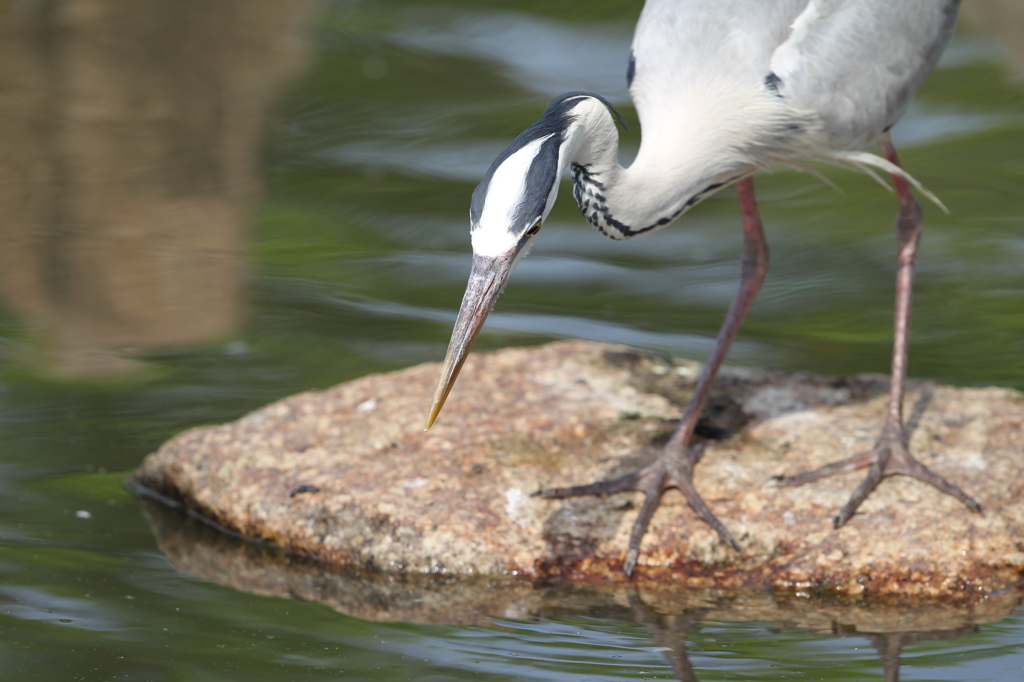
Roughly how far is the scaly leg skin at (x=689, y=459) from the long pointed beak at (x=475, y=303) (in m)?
0.95

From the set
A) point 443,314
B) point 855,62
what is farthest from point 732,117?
point 443,314

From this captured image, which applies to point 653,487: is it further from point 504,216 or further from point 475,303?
point 504,216

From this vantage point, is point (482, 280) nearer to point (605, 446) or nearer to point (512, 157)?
point (512, 157)

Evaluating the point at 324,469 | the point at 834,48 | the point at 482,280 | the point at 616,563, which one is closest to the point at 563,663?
the point at 616,563

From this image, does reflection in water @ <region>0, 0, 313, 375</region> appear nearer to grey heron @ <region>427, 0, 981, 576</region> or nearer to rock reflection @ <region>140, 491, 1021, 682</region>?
rock reflection @ <region>140, 491, 1021, 682</region>

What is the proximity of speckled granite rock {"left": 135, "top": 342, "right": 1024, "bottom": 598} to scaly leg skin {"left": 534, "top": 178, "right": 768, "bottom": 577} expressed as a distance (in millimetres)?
49

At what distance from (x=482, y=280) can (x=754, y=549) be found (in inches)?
55.4

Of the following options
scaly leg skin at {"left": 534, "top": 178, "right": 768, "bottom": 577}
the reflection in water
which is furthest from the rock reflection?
the reflection in water

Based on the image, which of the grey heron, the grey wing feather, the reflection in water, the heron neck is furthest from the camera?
the reflection in water

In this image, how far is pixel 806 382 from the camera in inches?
205

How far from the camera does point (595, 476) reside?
4.64 metres

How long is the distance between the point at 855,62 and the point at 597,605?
2166 mm

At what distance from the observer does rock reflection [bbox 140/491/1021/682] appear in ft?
12.5

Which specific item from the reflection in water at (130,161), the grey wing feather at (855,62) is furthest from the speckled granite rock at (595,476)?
the reflection in water at (130,161)
